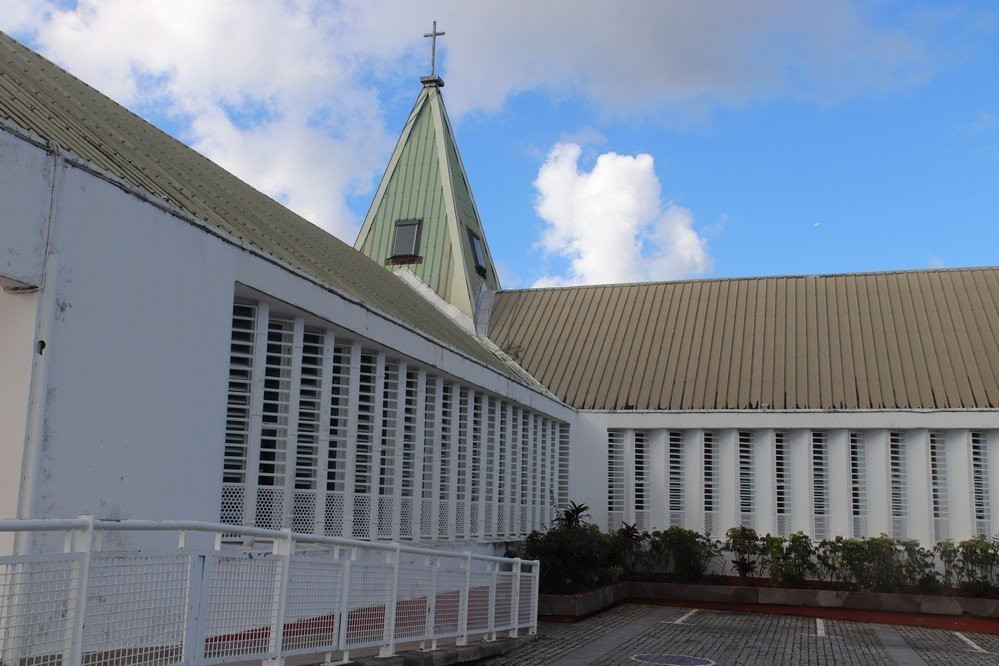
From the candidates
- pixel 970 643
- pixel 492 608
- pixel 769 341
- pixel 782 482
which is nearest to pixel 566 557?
pixel 492 608

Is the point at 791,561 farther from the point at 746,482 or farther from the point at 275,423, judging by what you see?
the point at 275,423

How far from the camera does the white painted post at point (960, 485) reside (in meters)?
21.5

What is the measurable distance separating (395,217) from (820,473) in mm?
14354

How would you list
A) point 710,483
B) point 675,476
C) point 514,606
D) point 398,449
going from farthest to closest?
point 675,476 → point 710,483 → point 398,449 → point 514,606

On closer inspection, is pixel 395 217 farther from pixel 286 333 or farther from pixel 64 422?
pixel 64 422

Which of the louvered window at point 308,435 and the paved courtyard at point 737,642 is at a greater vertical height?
the louvered window at point 308,435

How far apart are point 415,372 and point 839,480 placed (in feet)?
37.0

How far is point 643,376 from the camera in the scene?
25.0 metres

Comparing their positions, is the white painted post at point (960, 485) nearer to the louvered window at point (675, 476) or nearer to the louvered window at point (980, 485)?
the louvered window at point (980, 485)

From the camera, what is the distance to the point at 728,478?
22984 mm

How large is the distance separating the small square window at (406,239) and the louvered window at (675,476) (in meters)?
9.76

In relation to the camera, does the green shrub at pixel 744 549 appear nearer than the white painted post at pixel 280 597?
No

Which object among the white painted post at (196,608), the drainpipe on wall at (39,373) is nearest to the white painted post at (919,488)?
the white painted post at (196,608)

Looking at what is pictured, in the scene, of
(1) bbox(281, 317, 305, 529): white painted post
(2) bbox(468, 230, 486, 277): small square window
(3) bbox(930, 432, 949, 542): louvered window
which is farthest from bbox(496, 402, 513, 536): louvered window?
(2) bbox(468, 230, 486, 277): small square window
